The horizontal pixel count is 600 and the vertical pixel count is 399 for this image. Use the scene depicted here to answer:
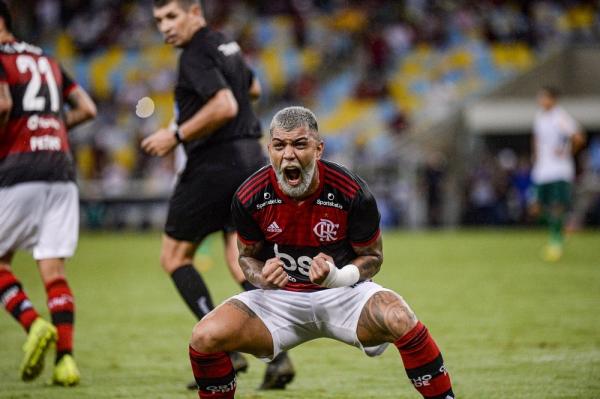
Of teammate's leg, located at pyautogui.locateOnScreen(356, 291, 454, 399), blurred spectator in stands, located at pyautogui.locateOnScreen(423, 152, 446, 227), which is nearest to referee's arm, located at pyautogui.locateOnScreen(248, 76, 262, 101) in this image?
teammate's leg, located at pyautogui.locateOnScreen(356, 291, 454, 399)

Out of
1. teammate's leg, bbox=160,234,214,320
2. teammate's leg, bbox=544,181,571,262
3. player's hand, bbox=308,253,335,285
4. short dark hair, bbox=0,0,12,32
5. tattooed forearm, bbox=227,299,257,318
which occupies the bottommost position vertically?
teammate's leg, bbox=544,181,571,262

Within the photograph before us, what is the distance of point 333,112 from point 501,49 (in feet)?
16.9

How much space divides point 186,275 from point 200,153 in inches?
31.5

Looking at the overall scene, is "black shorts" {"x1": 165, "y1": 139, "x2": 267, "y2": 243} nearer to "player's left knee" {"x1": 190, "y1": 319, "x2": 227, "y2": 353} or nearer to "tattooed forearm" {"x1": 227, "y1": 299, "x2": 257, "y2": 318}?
"tattooed forearm" {"x1": 227, "y1": 299, "x2": 257, "y2": 318}

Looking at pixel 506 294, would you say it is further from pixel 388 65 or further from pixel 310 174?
pixel 388 65

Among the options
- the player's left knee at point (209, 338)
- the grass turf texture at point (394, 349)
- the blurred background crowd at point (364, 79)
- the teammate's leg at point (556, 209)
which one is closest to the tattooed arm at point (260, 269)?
the player's left knee at point (209, 338)

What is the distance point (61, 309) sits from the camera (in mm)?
6359

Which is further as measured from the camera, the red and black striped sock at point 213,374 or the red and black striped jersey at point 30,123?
the red and black striped jersey at point 30,123

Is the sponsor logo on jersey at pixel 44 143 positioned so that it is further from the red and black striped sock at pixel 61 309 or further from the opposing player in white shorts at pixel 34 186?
the red and black striped sock at pixel 61 309

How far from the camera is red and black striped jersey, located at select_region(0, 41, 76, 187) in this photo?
635 cm

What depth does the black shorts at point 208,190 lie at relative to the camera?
20.7 feet

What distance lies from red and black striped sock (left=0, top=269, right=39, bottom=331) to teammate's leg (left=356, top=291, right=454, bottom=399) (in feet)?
8.98

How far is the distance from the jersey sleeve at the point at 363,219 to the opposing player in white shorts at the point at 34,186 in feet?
7.93

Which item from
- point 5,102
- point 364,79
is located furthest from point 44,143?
point 364,79
